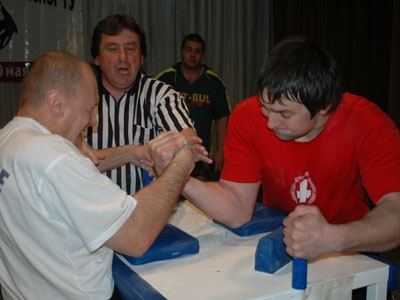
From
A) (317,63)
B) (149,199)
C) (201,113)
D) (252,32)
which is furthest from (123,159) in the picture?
(252,32)

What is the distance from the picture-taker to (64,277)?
4.19ft

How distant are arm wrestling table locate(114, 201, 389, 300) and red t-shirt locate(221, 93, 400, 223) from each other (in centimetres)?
30

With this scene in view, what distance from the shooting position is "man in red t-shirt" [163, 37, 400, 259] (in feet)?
5.00

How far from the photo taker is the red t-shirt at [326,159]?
1646mm

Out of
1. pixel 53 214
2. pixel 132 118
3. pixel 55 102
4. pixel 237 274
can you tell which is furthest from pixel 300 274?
pixel 132 118

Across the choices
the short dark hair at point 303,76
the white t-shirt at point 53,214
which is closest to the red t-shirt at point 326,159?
the short dark hair at point 303,76

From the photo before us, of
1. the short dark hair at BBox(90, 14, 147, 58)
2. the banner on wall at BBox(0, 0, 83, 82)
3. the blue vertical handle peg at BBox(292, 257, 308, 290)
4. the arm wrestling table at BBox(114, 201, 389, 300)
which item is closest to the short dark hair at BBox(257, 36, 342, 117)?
the arm wrestling table at BBox(114, 201, 389, 300)

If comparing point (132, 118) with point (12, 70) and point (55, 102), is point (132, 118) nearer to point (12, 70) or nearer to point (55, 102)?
point (55, 102)

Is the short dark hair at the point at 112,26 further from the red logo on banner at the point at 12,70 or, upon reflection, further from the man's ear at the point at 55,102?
the red logo on banner at the point at 12,70

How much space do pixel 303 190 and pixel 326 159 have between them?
0.54 feet

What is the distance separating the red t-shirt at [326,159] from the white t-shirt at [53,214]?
0.78 metres

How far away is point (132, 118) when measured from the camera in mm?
2479

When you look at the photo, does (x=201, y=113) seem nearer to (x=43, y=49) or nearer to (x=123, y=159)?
(x=43, y=49)

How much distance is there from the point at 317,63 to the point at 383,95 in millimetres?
5576
